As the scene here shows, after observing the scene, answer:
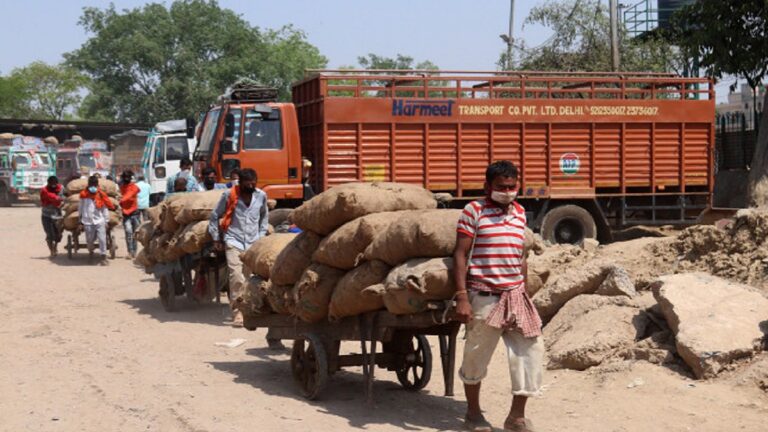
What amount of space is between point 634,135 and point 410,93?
396 cm

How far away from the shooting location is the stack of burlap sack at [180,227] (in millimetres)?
11867

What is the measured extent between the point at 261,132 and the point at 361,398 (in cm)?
867

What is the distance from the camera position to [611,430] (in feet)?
21.6

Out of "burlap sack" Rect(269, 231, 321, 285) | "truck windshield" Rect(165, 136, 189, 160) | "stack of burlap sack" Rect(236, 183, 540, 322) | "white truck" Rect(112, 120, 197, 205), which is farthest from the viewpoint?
"truck windshield" Rect(165, 136, 189, 160)

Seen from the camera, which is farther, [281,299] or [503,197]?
[281,299]

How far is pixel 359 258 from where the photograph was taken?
7094 mm

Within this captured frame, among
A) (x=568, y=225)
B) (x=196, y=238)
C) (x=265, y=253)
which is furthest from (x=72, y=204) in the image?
(x=265, y=253)

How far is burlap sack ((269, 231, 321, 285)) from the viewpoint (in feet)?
25.5

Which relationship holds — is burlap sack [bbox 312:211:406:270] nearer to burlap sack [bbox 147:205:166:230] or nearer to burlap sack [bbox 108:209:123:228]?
burlap sack [bbox 147:205:166:230]

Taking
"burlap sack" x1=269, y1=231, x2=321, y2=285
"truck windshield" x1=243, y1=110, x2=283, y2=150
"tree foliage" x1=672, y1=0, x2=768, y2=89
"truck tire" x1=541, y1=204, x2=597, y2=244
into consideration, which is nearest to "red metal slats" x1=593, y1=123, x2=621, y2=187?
"truck tire" x1=541, y1=204, x2=597, y2=244

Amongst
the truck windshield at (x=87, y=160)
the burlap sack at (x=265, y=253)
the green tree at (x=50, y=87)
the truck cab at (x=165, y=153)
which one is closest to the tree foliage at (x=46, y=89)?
the green tree at (x=50, y=87)

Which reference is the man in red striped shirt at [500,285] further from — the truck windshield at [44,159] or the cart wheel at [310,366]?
the truck windshield at [44,159]

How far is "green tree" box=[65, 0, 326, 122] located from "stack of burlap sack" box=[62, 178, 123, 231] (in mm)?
43722

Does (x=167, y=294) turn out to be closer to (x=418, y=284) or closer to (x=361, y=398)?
(x=361, y=398)
